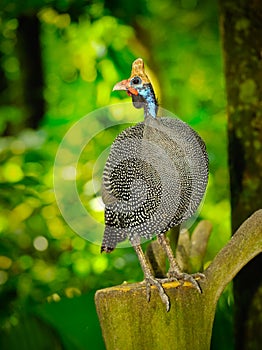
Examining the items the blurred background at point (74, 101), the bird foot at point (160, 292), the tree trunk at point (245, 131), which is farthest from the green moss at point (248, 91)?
the bird foot at point (160, 292)

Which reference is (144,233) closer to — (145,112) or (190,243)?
(145,112)

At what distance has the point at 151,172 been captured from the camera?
2.04 ft

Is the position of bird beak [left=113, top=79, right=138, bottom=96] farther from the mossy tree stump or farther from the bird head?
the mossy tree stump

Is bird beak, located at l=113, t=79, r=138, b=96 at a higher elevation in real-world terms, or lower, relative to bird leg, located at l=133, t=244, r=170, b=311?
higher

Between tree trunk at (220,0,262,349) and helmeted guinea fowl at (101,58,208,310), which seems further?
tree trunk at (220,0,262,349)

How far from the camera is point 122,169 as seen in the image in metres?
0.64

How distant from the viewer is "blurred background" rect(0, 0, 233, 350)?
1.63m

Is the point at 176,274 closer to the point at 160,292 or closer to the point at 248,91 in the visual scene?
the point at 160,292

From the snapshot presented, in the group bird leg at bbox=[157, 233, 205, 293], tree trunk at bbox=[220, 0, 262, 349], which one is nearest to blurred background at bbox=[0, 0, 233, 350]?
tree trunk at bbox=[220, 0, 262, 349]

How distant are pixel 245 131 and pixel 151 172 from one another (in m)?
0.51

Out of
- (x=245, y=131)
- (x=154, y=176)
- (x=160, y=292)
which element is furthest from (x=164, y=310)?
(x=245, y=131)

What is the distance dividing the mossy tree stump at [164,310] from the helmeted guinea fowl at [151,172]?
13 mm

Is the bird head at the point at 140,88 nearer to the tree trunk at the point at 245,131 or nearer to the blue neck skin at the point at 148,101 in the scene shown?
the blue neck skin at the point at 148,101

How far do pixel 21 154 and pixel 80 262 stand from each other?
33cm
